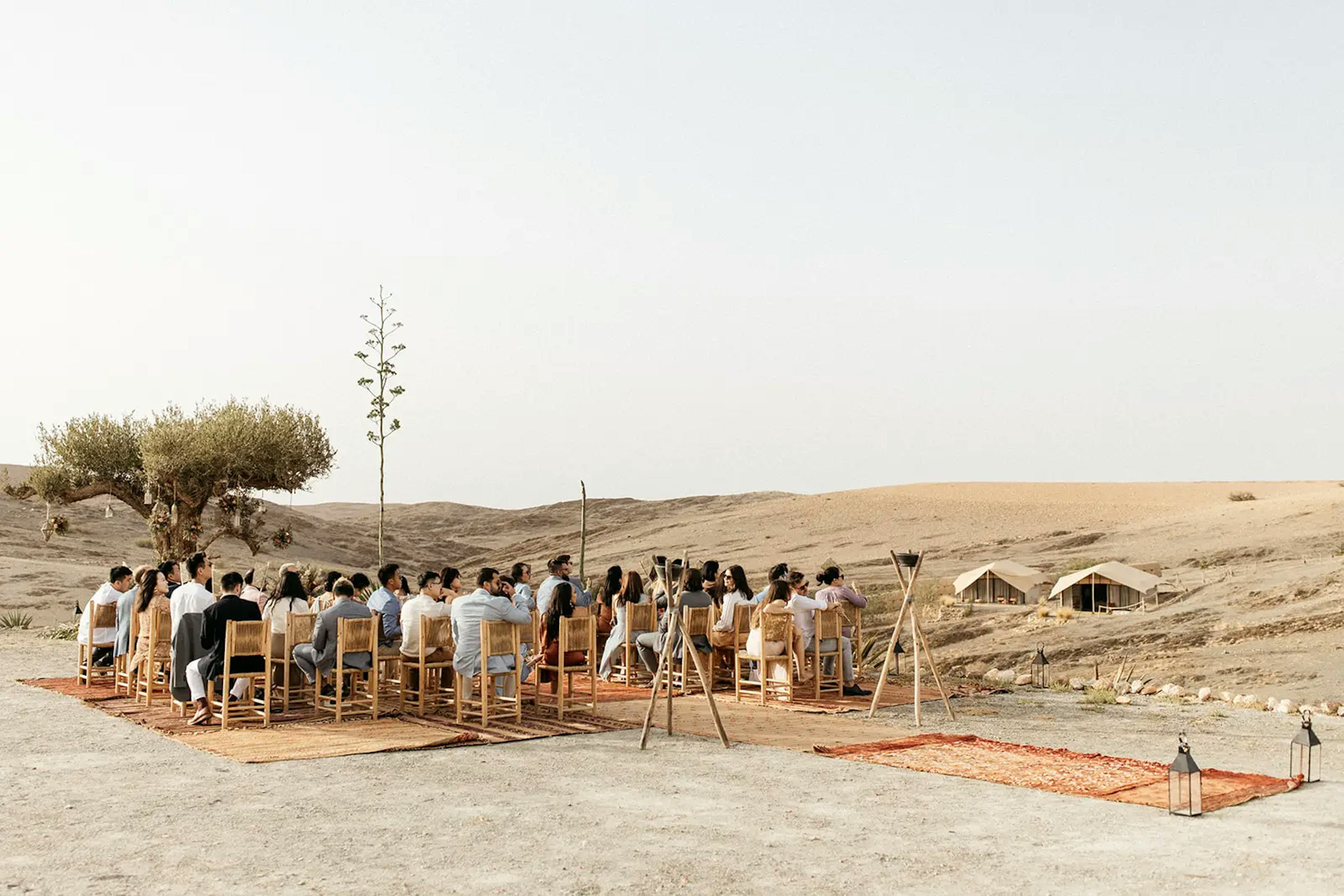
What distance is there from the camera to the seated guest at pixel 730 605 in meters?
14.8

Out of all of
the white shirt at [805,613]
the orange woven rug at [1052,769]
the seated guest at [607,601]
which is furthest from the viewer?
the seated guest at [607,601]

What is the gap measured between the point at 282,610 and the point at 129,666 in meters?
2.18

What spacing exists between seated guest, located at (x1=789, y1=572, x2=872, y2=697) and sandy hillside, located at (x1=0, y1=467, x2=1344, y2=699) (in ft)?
20.7

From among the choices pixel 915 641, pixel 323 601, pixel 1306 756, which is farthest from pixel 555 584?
pixel 1306 756

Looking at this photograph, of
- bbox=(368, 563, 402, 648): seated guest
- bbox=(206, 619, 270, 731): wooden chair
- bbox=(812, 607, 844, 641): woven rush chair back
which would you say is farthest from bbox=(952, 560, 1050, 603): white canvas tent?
bbox=(206, 619, 270, 731): wooden chair

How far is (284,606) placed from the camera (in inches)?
508

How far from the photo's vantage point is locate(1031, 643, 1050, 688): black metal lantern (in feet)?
51.6

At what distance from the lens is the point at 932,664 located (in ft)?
40.1

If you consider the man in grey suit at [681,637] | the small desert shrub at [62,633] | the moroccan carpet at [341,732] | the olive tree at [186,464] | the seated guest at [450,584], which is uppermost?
the olive tree at [186,464]

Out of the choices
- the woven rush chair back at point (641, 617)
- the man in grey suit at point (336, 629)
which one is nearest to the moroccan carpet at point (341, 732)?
the man in grey suit at point (336, 629)

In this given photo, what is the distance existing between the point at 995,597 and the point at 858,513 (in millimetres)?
36891

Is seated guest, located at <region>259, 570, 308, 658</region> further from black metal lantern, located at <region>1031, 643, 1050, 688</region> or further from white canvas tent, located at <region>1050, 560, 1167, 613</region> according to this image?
white canvas tent, located at <region>1050, 560, 1167, 613</region>

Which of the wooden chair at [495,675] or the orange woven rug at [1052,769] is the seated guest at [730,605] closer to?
the wooden chair at [495,675]

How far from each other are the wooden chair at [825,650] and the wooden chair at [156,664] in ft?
23.3
